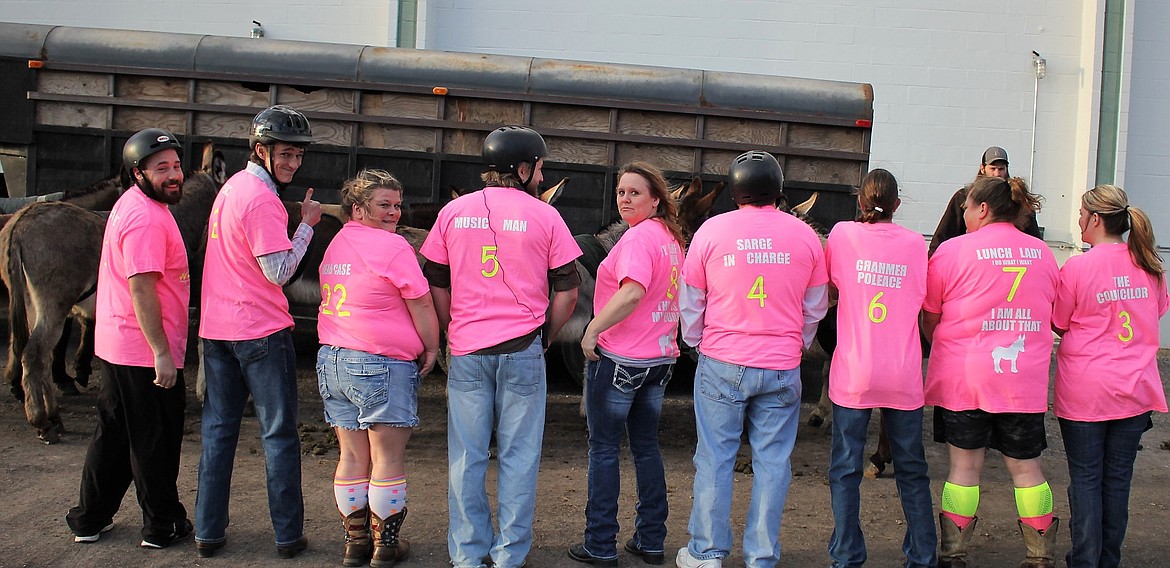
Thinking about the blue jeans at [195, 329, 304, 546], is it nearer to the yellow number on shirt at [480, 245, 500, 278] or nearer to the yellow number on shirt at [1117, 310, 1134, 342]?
the yellow number on shirt at [480, 245, 500, 278]

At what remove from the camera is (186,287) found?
4.70m

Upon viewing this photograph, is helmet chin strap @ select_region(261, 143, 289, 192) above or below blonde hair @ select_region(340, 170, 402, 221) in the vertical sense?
above

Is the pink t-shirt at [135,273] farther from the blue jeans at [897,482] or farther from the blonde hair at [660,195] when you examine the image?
the blue jeans at [897,482]

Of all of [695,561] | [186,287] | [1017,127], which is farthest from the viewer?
[1017,127]

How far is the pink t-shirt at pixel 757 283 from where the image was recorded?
4273 millimetres

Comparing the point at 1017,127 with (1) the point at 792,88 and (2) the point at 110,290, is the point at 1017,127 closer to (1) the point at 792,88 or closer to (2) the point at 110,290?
(1) the point at 792,88

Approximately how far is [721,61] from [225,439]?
10.3 metres

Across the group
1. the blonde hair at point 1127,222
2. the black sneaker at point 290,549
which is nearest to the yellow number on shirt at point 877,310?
the blonde hair at point 1127,222

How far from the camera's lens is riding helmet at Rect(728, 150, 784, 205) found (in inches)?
173

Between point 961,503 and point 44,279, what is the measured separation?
612 cm

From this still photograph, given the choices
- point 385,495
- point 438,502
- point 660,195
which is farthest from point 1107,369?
point 438,502

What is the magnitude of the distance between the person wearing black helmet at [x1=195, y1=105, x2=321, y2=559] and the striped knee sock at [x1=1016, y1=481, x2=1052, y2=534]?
11.7ft

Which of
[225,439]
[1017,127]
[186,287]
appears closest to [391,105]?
[186,287]

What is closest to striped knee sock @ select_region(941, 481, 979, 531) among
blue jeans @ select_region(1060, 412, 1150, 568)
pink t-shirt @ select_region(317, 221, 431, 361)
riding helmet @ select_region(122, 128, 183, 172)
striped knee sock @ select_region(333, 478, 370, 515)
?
blue jeans @ select_region(1060, 412, 1150, 568)
